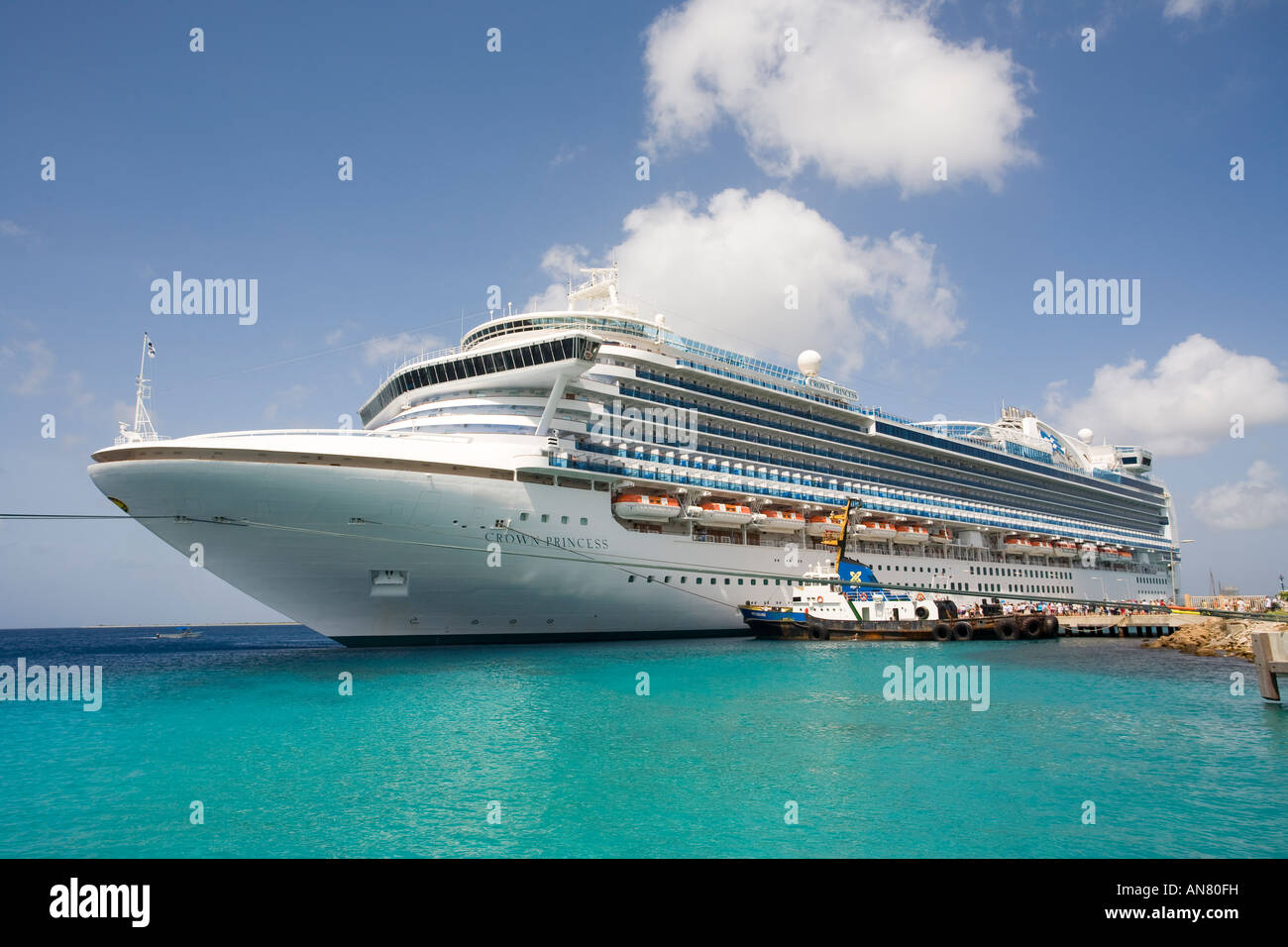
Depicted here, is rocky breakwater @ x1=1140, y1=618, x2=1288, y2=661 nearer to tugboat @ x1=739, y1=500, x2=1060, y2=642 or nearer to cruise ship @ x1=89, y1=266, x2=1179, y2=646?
tugboat @ x1=739, y1=500, x2=1060, y2=642

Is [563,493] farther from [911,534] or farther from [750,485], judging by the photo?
[911,534]

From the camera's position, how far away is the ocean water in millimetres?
9031

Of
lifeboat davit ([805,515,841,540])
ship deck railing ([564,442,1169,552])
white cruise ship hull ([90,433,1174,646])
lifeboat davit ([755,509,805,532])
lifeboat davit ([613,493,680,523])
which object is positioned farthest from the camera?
lifeboat davit ([805,515,841,540])

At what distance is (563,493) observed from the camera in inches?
1140

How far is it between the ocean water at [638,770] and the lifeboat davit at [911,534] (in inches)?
904

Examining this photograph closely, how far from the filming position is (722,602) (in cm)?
3516

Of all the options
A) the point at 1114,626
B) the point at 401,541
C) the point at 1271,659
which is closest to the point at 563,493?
the point at 401,541

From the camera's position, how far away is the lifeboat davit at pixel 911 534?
4478cm

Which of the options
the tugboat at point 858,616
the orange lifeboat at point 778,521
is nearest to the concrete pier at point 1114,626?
the tugboat at point 858,616

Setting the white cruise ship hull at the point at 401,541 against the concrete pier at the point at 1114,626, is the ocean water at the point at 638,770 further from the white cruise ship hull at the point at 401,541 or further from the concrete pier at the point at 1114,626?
the concrete pier at the point at 1114,626

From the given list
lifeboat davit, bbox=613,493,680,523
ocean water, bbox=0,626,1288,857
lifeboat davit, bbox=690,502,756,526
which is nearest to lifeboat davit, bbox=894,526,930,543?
lifeboat davit, bbox=690,502,756,526

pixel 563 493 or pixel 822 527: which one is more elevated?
pixel 563 493

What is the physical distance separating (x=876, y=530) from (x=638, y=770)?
34.3 meters

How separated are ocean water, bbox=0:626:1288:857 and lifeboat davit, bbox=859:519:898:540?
69.0ft
